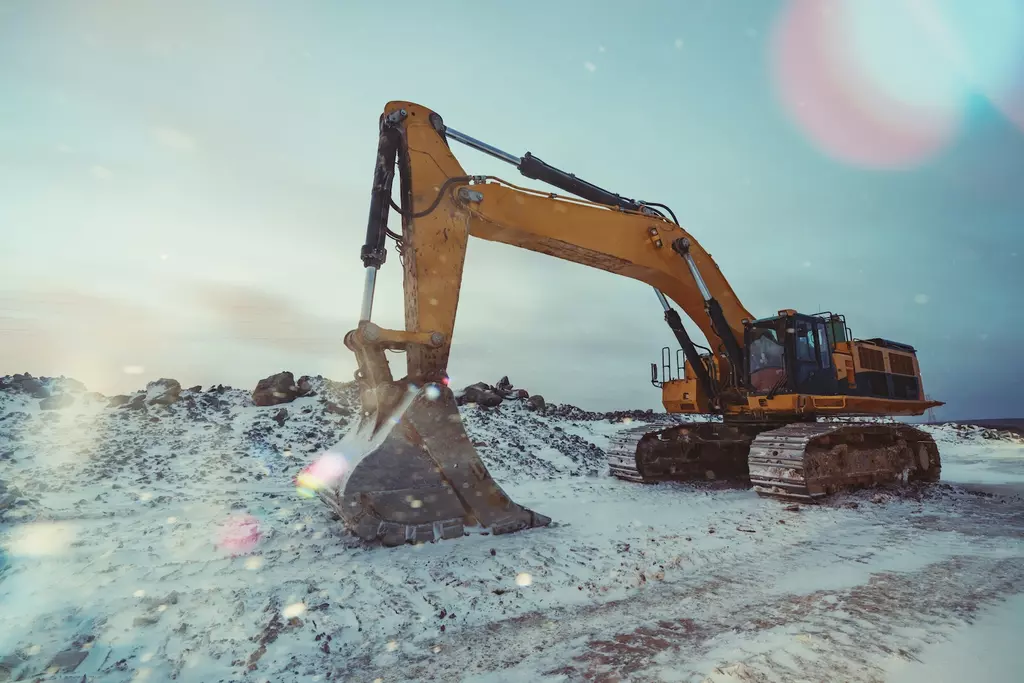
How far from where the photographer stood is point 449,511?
5.11 m

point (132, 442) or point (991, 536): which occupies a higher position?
point (132, 442)

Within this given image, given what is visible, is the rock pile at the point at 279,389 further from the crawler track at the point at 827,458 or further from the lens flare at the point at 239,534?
the crawler track at the point at 827,458

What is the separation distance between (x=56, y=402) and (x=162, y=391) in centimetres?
213

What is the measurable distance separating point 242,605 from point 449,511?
194cm

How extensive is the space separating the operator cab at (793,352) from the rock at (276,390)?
10491 millimetres

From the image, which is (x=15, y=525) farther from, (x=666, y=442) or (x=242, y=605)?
(x=666, y=442)

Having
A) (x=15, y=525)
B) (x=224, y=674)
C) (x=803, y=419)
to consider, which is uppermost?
(x=803, y=419)

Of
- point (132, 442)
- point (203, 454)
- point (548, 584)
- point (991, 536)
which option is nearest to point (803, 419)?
point (991, 536)

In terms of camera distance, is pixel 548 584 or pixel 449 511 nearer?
pixel 548 584

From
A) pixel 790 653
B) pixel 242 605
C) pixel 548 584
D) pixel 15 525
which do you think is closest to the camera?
pixel 790 653

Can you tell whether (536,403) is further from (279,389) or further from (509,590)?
(509,590)

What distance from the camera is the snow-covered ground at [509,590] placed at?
2914 mm

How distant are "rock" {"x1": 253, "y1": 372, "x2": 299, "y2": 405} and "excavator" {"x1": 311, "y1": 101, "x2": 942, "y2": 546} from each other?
7.97 metres

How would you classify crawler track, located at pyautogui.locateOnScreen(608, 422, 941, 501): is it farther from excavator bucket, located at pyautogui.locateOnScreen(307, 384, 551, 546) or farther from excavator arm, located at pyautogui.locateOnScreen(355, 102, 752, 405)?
excavator bucket, located at pyautogui.locateOnScreen(307, 384, 551, 546)
